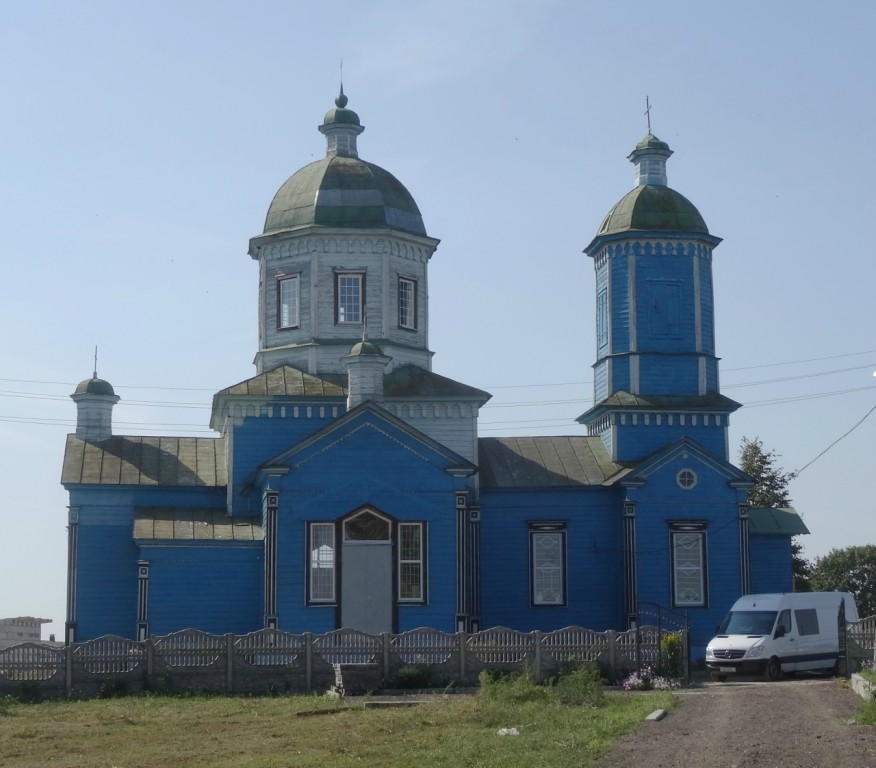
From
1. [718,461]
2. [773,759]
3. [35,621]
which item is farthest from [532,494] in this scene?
[35,621]

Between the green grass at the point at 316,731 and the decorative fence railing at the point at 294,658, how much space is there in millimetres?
845

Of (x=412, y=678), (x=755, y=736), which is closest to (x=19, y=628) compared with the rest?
(x=412, y=678)

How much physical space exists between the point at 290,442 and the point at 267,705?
419 inches

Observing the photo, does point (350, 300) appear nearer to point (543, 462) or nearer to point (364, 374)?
point (364, 374)

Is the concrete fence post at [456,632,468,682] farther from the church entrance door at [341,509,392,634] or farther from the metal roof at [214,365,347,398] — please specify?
the metal roof at [214,365,347,398]

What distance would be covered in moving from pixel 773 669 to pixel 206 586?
11.8m

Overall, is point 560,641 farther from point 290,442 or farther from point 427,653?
point 290,442

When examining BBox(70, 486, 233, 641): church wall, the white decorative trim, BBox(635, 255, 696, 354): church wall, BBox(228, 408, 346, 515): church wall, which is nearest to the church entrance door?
the white decorative trim

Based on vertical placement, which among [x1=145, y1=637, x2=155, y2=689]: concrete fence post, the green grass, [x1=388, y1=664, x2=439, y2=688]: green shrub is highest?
[x1=145, y1=637, x2=155, y2=689]: concrete fence post

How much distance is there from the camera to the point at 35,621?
199ft

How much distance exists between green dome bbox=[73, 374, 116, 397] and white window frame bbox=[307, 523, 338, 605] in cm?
740

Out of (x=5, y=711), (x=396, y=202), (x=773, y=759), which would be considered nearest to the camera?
(x=773, y=759)

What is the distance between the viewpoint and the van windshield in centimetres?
2778

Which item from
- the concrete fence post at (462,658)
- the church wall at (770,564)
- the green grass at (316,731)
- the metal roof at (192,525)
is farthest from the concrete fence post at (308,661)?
the church wall at (770,564)
